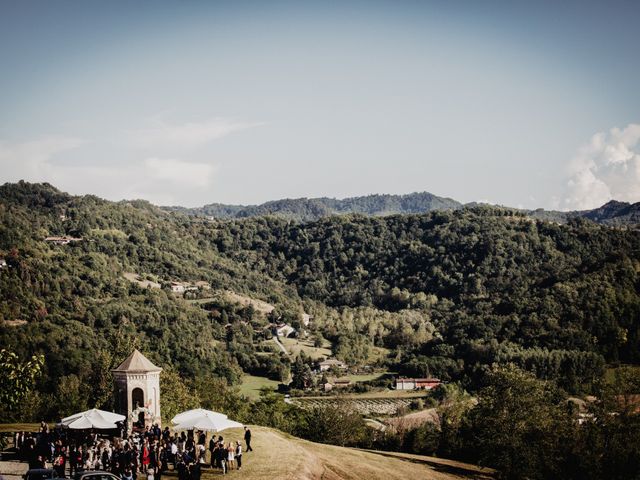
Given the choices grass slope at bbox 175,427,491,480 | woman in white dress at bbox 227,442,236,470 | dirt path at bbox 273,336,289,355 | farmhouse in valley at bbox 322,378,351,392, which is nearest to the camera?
woman in white dress at bbox 227,442,236,470

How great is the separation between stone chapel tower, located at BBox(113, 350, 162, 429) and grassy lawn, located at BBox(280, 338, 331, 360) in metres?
121

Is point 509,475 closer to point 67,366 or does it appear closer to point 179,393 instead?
point 179,393

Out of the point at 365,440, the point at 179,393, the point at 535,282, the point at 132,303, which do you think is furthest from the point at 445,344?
the point at 179,393

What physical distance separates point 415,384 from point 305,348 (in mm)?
40977

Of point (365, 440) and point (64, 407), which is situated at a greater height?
point (64, 407)

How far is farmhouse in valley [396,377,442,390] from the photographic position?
435ft

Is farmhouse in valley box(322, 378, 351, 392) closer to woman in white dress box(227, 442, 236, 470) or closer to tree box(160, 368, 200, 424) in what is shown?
tree box(160, 368, 200, 424)

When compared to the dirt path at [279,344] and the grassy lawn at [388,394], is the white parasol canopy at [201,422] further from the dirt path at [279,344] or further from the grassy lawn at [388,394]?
the dirt path at [279,344]

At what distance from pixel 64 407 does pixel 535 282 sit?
470 ft

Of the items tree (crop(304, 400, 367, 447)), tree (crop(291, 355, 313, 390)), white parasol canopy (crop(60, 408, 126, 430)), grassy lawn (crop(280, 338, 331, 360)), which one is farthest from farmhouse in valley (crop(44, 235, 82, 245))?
white parasol canopy (crop(60, 408, 126, 430))

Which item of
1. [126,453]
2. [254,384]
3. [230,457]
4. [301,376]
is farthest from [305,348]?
[126,453]

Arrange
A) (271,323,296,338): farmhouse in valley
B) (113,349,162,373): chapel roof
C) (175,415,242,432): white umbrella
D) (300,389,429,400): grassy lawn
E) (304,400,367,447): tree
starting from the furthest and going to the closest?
1. (271,323,296,338): farmhouse in valley
2. (300,389,429,400): grassy lawn
3. (304,400,367,447): tree
4. (113,349,162,373): chapel roof
5. (175,415,242,432): white umbrella

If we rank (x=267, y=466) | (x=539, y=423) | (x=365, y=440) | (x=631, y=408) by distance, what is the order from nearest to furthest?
(x=267, y=466) < (x=631, y=408) < (x=539, y=423) < (x=365, y=440)

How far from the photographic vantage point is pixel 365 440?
2911 inches
